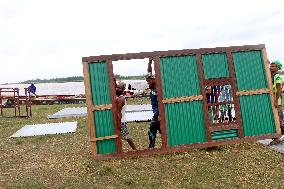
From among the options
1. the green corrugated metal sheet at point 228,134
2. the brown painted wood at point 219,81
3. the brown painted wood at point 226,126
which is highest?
the brown painted wood at point 219,81

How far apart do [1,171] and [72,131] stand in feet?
20.7

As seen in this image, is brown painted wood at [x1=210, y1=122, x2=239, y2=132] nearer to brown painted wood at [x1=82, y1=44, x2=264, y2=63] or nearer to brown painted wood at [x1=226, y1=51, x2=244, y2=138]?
brown painted wood at [x1=226, y1=51, x2=244, y2=138]

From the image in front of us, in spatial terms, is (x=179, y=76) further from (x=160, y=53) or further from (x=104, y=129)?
(x=104, y=129)

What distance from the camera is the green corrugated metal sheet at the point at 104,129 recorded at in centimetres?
1070

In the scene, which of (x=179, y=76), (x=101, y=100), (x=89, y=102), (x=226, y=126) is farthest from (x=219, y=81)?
(x=89, y=102)

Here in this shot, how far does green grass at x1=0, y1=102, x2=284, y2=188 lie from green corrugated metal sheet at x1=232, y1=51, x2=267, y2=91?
1680 mm

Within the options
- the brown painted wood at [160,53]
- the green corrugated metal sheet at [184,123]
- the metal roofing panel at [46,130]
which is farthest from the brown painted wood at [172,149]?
the metal roofing panel at [46,130]

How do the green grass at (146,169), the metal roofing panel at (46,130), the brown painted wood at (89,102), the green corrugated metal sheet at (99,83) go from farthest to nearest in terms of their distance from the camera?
1. the metal roofing panel at (46,130)
2. the green corrugated metal sheet at (99,83)
3. the brown painted wood at (89,102)
4. the green grass at (146,169)

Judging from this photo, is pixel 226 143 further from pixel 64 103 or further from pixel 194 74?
pixel 64 103

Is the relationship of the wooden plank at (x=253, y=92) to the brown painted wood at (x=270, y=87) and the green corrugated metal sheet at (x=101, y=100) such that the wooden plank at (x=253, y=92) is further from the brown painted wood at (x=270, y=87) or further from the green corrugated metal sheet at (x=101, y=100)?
the green corrugated metal sheet at (x=101, y=100)

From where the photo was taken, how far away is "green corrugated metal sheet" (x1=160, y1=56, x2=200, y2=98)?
1098 cm

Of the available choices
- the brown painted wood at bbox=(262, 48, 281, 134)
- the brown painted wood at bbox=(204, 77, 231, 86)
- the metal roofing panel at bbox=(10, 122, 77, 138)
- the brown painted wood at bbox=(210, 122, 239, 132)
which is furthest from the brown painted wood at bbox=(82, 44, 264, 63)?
the metal roofing panel at bbox=(10, 122, 77, 138)

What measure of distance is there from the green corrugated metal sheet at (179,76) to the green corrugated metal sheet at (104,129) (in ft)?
5.21

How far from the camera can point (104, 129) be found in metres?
10.7
